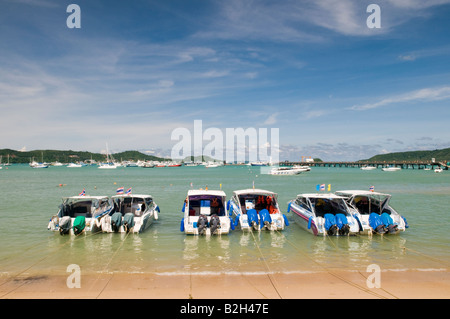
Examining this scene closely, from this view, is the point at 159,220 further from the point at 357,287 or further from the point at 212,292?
the point at 357,287

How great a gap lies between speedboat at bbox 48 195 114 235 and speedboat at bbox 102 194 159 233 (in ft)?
1.82

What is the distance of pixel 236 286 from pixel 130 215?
10.6 metres

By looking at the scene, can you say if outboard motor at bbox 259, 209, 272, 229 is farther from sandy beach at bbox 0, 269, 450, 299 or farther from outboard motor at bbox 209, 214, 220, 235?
sandy beach at bbox 0, 269, 450, 299

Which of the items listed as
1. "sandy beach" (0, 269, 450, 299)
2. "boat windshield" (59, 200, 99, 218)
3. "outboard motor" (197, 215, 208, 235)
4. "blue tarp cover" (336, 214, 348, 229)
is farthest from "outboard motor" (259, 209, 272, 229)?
"boat windshield" (59, 200, 99, 218)

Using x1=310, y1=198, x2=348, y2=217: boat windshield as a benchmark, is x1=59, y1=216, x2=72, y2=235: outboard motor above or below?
below

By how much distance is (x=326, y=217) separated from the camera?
745 inches

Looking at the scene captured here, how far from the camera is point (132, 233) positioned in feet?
63.7

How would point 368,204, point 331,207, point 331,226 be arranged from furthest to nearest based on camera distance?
point 368,204
point 331,207
point 331,226

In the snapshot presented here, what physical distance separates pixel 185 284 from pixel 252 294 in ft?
8.01

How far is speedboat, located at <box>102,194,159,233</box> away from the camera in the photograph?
Result: 62.5ft

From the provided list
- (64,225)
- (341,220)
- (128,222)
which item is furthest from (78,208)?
(341,220)

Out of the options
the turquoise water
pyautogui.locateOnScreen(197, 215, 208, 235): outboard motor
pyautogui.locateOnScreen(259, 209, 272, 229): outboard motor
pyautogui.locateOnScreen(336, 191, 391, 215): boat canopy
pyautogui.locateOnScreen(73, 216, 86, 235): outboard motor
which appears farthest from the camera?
pyautogui.locateOnScreen(336, 191, 391, 215): boat canopy

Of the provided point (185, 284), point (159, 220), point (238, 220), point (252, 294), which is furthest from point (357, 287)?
point (159, 220)

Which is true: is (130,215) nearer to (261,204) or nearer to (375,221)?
(261,204)
